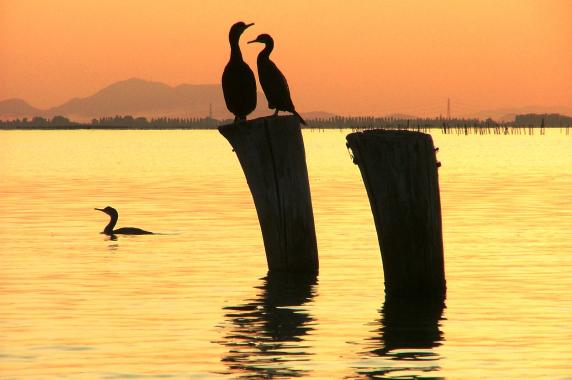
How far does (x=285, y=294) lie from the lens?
1831cm

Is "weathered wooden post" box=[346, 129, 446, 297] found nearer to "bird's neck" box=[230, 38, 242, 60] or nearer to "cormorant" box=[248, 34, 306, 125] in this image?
"cormorant" box=[248, 34, 306, 125]

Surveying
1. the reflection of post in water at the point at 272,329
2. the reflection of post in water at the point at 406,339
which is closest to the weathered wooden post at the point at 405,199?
the reflection of post in water at the point at 406,339

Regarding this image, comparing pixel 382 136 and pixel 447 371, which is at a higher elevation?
pixel 382 136

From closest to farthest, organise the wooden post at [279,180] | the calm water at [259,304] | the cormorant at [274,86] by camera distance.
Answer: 1. the calm water at [259,304]
2. the wooden post at [279,180]
3. the cormorant at [274,86]

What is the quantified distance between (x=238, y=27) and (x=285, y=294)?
15.7 feet

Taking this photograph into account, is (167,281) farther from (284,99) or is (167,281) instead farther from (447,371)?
(447,371)

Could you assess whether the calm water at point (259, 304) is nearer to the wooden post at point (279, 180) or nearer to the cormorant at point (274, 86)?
the wooden post at point (279, 180)

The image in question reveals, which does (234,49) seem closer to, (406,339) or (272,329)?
(272,329)

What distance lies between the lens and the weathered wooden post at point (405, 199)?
53.0 feet

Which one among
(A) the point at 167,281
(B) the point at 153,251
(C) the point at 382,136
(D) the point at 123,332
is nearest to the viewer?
(D) the point at 123,332

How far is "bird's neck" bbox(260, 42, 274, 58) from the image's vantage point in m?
21.4

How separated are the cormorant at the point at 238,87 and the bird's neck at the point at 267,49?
1.97 ft

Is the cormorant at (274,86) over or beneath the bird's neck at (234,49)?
beneath

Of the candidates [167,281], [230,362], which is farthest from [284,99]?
[230,362]
